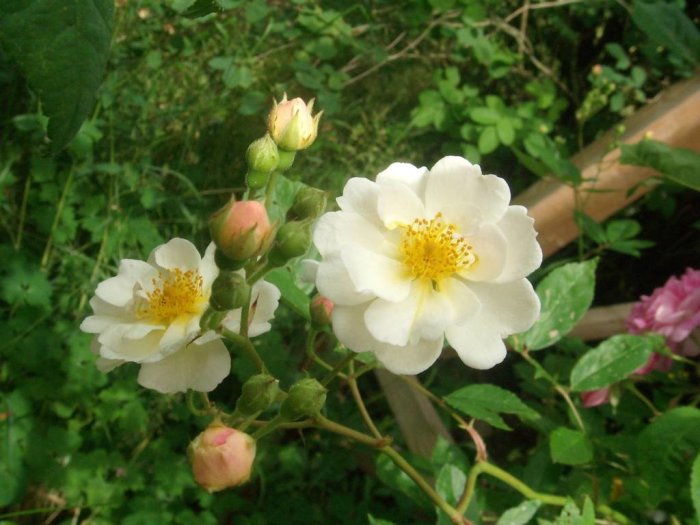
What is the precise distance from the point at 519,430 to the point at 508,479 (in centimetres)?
98

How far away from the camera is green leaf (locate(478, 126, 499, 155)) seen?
57.2 inches

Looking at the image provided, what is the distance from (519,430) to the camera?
66.4 inches

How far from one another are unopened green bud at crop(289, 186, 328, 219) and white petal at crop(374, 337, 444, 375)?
11 centimetres

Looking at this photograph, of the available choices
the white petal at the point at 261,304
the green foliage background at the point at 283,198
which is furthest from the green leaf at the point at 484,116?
the white petal at the point at 261,304

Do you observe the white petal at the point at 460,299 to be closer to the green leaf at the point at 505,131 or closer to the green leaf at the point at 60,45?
the green leaf at the point at 60,45

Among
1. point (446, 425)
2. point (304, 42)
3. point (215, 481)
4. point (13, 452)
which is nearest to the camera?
point (215, 481)

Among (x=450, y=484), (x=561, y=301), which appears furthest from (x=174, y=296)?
(x=561, y=301)

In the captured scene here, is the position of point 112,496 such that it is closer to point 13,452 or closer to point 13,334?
point 13,452

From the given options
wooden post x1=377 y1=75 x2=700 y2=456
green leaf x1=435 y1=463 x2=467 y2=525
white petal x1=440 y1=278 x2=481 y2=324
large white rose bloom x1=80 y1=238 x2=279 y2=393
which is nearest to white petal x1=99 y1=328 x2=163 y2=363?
large white rose bloom x1=80 y1=238 x2=279 y2=393

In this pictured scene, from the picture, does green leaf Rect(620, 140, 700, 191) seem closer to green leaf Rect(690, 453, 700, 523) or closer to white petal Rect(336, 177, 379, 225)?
green leaf Rect(690, 453, 700, 523)

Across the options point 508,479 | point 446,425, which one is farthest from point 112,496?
point 508,479

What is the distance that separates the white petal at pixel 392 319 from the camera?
484 mm

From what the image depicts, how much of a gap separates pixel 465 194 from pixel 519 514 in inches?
14.5

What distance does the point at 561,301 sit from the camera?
86 centimetres
